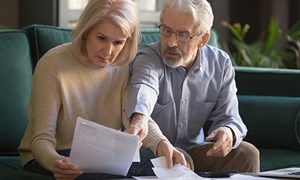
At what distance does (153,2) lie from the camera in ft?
16.4

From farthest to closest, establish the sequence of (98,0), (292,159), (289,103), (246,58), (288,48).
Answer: (288,48) → (246,58) → (289,103) → (292,159) → (98,0)

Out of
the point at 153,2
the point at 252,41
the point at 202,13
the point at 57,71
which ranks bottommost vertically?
the point at 252,41

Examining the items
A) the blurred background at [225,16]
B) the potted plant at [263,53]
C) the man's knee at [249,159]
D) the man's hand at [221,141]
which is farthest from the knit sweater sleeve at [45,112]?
the potted plant at [263,53]

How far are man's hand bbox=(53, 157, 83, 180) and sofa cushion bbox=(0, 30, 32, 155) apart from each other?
0.72m

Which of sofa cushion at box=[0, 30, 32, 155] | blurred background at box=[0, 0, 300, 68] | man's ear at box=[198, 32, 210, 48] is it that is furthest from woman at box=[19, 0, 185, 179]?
blurred background at box=[0, 0, 300, 68]

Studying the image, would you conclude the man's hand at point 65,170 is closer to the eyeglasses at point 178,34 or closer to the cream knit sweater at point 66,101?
the cream knit sweater at point 66,101

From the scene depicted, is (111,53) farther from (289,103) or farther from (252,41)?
(252,41)

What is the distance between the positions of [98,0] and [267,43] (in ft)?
9.05

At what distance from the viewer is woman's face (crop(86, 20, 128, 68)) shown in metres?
2.36

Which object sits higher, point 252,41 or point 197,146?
point 197,146

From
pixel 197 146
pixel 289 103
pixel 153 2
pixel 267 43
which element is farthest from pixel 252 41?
pixel 197 146

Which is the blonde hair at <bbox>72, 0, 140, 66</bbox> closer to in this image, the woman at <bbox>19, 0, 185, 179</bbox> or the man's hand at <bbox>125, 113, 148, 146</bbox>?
the woman at <bbox>19, 0, 185, 179</bbox>

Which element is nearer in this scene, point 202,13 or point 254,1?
point 202,13

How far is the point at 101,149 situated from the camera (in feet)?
6.72
